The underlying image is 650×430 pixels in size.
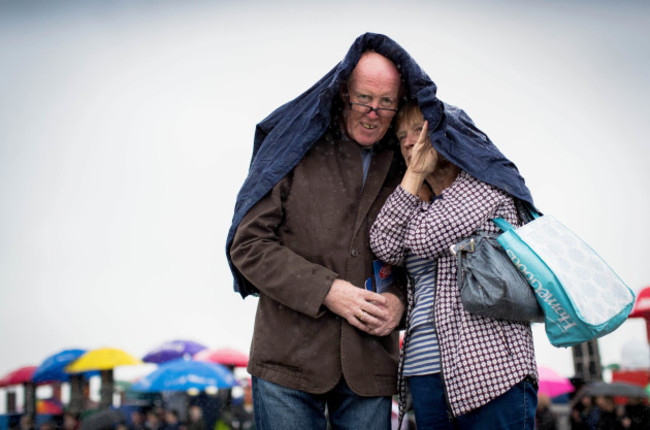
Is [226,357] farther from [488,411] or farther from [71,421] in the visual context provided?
[488,411]

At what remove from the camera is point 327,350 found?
2.52 meters

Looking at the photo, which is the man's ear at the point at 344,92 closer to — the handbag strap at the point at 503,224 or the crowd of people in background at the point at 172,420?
the handbag strap at the point at 503,224

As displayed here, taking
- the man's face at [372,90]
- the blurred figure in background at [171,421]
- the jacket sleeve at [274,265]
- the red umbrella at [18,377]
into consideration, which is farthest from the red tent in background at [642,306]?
the red umbrella at [18,377]

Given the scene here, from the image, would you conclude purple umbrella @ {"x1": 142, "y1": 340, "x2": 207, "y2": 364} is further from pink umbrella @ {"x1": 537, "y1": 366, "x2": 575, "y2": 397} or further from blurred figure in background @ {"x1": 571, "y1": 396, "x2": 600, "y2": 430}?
blurred figure in background @ {"x1": 571, "y1": 396, "x2": 600, "y2": 430}

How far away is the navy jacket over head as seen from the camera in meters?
2.43

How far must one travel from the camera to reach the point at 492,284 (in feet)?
7.13

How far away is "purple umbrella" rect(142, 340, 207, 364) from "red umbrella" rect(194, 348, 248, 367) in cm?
99

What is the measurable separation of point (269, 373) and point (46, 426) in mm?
11105

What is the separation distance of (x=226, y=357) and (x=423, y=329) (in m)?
12.8

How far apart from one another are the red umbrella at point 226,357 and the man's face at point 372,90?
12.3 m

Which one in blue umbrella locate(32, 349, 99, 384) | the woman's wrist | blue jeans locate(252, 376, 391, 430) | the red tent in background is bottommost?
blue umbrella locate(32, 349, 99, 384)

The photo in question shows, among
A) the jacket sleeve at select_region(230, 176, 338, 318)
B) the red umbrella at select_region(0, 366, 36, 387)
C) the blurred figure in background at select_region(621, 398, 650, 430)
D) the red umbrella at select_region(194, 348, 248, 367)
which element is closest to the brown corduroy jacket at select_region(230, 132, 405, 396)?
the jacket sleeve at select_region(230, 176, 338, 318)

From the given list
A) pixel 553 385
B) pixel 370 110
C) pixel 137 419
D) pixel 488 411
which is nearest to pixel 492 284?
pixel 488 411

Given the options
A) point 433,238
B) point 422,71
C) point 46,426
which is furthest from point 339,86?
point 46,426
